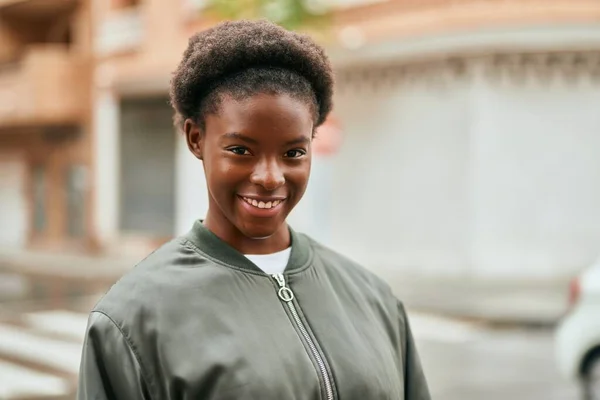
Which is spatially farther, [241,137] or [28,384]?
[28,384]

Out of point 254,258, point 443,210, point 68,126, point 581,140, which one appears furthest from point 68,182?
point 254,258

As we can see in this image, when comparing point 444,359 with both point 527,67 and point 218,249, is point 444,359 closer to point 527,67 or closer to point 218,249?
point 218,249

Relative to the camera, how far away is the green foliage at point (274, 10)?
1281 cm

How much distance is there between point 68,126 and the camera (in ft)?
76.9

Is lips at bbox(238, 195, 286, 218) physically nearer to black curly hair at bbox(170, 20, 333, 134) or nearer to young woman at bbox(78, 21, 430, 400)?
young woman at bbox(78, 21, 430, 400)

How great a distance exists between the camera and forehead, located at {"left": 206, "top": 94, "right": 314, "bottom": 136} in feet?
5.74

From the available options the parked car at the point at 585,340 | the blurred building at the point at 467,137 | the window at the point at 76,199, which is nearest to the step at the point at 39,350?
the parked car at the point at 585,340

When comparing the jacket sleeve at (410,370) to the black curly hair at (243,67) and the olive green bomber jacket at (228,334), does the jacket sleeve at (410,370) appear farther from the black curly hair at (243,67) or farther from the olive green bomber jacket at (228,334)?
the black curly hair at (243,67)

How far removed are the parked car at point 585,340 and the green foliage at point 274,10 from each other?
6726 millimetres

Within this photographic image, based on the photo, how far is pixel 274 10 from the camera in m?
13.0

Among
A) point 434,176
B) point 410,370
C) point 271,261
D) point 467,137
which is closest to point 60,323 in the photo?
point 434,176

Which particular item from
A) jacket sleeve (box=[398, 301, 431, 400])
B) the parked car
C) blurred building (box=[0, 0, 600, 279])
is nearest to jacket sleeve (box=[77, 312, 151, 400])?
jacket sleeve (box=[398, 301, 431, 400])

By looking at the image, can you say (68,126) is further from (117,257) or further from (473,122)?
(473,122)

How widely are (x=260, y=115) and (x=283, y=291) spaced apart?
1.21 ft
